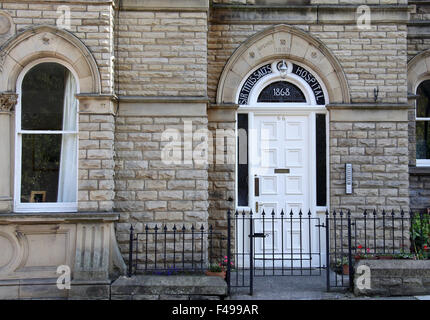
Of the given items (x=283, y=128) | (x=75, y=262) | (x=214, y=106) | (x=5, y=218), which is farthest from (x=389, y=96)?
(x=5, y=218)

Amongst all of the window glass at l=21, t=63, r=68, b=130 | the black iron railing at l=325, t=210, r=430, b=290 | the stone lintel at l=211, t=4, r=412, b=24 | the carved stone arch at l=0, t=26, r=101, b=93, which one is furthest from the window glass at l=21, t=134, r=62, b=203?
the black iron railing at l=325, t=210, r=430, b=290

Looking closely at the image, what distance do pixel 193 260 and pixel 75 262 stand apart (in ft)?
6.23

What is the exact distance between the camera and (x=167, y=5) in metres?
8.41

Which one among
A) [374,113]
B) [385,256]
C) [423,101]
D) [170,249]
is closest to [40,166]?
[170,249]

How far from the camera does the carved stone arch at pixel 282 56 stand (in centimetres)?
912

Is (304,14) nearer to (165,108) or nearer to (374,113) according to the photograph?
(374,113)

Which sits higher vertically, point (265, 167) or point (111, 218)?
point (265, 167)

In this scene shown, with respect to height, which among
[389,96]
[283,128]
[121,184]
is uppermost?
[389,96]

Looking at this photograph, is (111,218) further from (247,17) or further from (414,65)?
(414,65)

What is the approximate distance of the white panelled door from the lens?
359 inches

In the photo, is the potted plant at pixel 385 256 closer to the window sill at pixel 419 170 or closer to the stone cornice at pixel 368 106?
the window sill at pixel 419 170

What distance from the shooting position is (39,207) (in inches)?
304

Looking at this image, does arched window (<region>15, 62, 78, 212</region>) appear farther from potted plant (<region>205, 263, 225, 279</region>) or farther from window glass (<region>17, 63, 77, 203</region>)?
potted plant (<region>205, 263, 225, 279</region>)

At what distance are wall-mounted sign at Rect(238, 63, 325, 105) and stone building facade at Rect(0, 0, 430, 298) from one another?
0.03 meters
